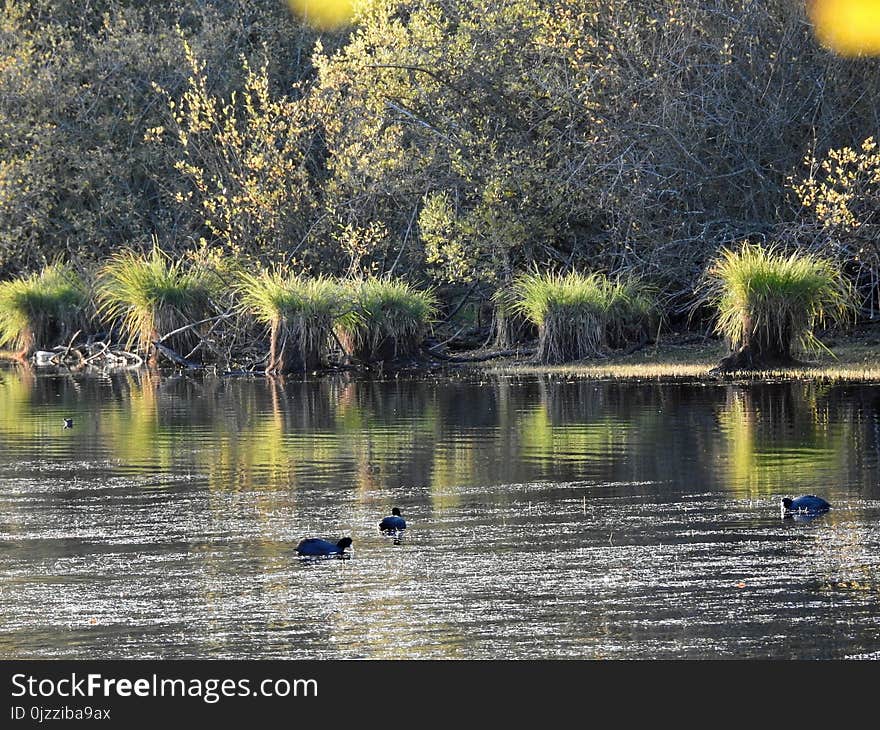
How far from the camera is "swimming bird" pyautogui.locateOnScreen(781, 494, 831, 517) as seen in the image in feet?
43.7

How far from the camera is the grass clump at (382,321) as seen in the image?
101ft

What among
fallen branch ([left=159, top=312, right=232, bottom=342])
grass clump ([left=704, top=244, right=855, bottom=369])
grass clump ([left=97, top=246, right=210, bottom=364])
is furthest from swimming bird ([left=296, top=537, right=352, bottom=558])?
grass clump ([left=97, top=246, right=210, bottom=364])

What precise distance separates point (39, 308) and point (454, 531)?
26190 mm

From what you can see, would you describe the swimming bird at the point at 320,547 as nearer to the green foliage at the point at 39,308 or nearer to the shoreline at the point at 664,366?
the shoreline at the point at 664,366

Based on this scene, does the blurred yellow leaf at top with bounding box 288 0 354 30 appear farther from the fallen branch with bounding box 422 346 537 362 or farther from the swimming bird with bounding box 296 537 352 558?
the swimming bird with bounding box 296 537 352 558

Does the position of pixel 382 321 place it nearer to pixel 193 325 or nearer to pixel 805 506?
pixel 193 325

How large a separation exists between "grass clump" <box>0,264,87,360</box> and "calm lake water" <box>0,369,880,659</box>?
1443cm

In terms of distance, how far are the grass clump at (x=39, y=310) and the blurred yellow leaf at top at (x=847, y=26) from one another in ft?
52.3

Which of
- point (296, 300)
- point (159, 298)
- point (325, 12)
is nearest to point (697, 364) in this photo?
point (296, 300)

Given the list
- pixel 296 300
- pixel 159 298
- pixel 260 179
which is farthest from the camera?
pixel 260 179

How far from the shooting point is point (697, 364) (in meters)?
28.5

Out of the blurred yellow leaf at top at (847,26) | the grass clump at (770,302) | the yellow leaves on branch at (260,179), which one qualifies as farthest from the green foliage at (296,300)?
the blurred yellow leaf at top at (847,26)

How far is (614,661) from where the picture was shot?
29.9 feet

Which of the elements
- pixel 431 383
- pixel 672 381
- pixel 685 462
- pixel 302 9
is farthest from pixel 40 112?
pixel 685 462
